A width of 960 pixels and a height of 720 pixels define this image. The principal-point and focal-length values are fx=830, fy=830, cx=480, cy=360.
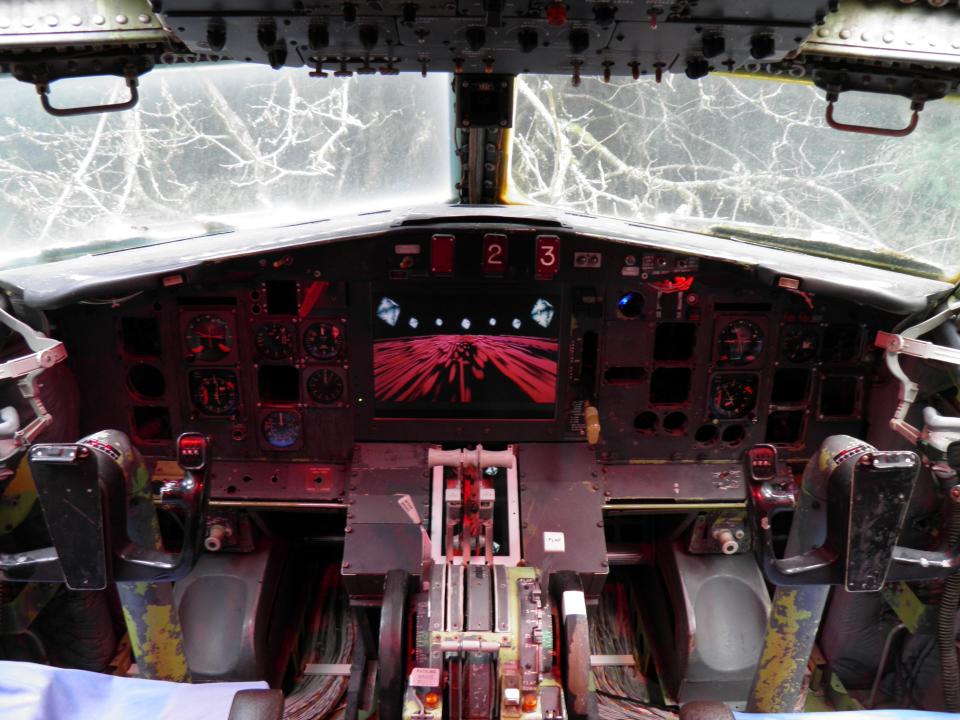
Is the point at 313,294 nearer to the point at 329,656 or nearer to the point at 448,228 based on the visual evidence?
the point at 448,228

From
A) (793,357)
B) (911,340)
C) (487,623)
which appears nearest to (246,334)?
(487,623)

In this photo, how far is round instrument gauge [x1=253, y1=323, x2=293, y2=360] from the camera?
3.97 metres

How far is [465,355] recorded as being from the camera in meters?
3.97

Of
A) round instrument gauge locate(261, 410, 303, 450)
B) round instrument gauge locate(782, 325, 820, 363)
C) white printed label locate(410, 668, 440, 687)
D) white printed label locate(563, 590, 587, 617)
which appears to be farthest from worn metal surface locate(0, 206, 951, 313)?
white printed label locate(410, 668, 440, 687)

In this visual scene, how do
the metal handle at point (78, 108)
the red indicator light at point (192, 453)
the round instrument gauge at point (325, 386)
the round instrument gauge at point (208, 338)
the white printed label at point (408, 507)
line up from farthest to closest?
the round instrument gauge at point (325, 386)
the round instrument gauge at point (208, 338)
the white printed label at point (408, 507)
the red indicator light at point (192, 453)
the metal handle at point (78, 108)

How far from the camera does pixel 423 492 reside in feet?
12.9

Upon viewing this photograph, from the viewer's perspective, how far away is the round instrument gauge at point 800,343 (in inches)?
157

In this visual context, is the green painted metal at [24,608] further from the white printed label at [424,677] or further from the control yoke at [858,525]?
the control yoke at [858,525]

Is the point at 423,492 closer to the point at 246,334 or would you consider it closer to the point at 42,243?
the point at 246,334

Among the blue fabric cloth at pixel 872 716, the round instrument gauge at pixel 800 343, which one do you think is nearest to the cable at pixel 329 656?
the blue fabric cloth at pixel 872 716

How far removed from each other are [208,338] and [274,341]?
31cm

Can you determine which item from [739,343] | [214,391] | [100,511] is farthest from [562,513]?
[100,511]

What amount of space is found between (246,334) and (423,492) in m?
1.13

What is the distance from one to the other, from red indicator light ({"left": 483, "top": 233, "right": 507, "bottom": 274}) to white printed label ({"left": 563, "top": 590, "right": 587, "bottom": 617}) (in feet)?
4.94
